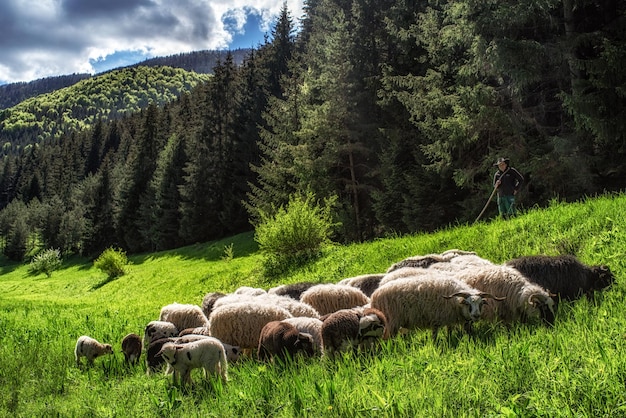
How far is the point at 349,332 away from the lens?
4719 millimetres

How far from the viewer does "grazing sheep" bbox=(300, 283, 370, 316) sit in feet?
21.9

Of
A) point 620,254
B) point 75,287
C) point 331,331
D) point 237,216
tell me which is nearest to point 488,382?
point 331,331

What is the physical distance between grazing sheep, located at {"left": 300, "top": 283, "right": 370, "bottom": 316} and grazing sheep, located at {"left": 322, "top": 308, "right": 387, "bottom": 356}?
1.87 metres

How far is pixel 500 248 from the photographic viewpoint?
29.6ft

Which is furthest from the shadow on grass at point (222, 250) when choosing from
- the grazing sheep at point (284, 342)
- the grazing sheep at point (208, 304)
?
the grazing sheep at point (284, 342)

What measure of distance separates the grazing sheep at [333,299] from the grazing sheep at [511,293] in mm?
1505

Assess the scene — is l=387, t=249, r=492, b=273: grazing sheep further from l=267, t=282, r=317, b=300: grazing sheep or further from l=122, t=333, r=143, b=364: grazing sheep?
l=122, t=333, r=143, b=364: grazing sheep

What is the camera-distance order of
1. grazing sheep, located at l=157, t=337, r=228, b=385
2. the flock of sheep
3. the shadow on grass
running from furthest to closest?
the shadow on grass → the flock of sheep → grazing sheep, located at l=157, t=337, r=228, b=385

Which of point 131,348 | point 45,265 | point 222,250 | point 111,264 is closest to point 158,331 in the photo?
point 131,348

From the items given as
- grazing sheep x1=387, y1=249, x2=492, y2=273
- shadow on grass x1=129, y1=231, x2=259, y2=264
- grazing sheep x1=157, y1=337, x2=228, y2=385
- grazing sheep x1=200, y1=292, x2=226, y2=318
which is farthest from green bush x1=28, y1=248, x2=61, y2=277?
grazing sheep x1=157, y1=337, x2=228, y2=385

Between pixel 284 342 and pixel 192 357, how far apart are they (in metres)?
0.94

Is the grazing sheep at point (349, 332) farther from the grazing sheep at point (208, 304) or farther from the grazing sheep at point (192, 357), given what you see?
the grazing sheep at point (208, 304)

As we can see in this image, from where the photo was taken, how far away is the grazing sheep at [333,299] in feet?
21.9

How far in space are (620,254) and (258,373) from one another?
538cm
